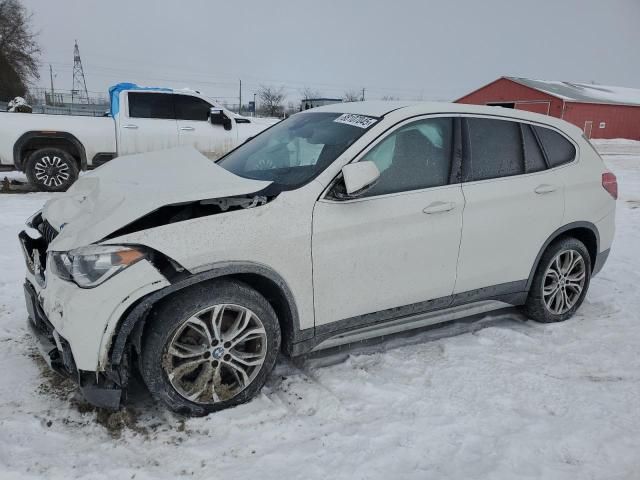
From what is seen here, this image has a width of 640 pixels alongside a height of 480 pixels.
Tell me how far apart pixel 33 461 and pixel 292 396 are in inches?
54.7

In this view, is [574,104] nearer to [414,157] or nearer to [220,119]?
[220,119]

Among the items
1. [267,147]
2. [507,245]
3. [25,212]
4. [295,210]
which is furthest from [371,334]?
[25,212]

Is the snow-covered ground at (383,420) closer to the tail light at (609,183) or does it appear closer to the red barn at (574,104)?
the tail light at (609,183)

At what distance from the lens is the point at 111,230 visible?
8.78 feet

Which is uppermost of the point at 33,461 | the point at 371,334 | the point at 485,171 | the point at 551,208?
the point at 485,171

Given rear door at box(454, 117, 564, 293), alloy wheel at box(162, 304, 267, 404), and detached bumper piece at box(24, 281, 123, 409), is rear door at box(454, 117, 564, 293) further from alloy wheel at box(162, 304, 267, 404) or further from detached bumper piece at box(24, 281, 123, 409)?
detached bumper piece at box(24, 281, 123, 409)

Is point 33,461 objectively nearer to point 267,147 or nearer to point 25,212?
point 267,147

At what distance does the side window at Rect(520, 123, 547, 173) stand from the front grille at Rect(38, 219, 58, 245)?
332cm

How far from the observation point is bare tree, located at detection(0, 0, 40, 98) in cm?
4225

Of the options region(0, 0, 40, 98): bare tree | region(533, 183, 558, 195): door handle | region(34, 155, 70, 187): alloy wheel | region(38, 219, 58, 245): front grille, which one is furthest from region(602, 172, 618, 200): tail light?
region(0, 0, 40, 98): bare tree

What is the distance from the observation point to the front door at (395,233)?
312 cm

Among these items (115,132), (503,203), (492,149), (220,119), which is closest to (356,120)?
(492,149)

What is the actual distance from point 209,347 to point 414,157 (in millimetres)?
1801

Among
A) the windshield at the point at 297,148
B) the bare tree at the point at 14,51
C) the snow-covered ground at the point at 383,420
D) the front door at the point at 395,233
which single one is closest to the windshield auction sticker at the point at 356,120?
the windshield at the point at 297,148
